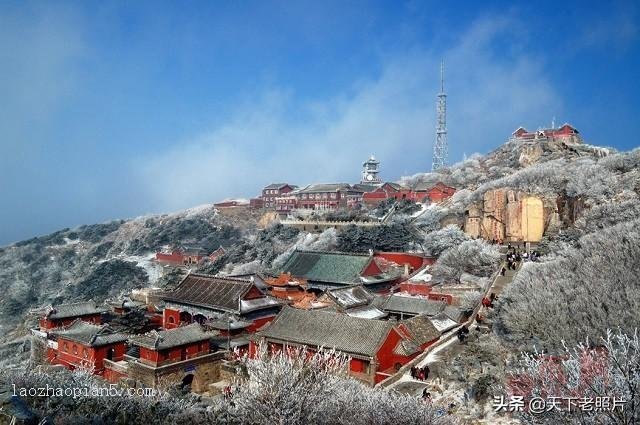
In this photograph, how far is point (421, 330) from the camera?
27344 millimetres

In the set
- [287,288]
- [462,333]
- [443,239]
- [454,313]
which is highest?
[443,239]

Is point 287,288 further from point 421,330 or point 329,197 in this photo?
point 329,197

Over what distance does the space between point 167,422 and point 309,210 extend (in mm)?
64997

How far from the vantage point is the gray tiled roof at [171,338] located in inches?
1009

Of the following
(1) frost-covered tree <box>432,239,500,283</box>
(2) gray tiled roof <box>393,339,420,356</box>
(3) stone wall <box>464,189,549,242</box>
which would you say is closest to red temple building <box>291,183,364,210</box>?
(3) stone wall <box>464,189,549,242</box>

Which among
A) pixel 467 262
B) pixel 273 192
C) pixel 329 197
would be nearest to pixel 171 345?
pixel 467 262

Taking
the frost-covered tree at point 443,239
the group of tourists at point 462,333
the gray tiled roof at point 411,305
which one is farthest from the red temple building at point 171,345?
the frost-covered tree at point 443,239

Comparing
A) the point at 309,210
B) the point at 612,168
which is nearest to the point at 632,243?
the point at 612,168

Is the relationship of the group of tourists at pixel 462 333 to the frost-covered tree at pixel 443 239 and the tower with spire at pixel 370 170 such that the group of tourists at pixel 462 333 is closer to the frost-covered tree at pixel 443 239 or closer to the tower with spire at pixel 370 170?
the frost-covered tree at pixel 443 239

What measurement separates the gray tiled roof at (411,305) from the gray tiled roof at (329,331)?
22.7 feet

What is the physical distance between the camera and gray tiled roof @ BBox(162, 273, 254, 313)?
33.3 m

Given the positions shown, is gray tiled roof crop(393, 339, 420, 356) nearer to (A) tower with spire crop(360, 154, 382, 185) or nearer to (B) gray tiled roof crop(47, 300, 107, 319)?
(B) gray tiled roof crop(47, 300, 107, 319)

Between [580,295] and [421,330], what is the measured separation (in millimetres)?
9082

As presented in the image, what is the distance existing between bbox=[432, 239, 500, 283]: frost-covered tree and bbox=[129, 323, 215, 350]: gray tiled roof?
20542 mm
